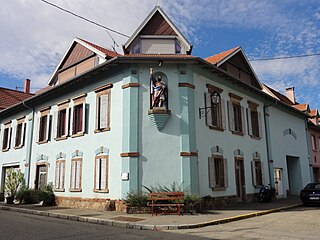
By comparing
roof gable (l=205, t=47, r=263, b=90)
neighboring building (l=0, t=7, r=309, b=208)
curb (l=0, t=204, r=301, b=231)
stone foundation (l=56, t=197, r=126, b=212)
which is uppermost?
roof gable (l=205, t=47, r=263, b=90)

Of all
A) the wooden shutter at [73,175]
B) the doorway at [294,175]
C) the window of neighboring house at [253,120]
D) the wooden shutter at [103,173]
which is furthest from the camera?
the doorway at [294,175]

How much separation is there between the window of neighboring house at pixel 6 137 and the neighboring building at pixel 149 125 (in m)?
2.99

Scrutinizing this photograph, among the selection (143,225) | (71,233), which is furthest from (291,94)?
(71,233)

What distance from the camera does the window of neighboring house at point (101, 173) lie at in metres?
14.5

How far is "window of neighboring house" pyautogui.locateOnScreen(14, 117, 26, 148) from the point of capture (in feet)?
71.6

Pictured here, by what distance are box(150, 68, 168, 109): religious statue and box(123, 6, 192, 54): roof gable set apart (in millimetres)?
2884

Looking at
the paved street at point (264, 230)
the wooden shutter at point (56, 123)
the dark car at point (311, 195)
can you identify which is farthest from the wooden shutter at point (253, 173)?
the wooden shutter at point (56, 123)

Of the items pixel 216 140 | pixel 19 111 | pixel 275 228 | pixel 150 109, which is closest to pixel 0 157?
pixel 19 111

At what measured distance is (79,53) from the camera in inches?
725

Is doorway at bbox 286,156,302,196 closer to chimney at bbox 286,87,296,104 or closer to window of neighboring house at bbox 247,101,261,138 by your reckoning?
window of neighboring house at bbox 247,101,261,138

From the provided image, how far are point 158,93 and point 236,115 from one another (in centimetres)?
648

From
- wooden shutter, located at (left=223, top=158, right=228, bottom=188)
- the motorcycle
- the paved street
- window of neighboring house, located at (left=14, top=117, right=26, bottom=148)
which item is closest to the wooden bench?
the paved street

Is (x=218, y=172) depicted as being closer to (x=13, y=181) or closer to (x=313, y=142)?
(x=13, y=181)

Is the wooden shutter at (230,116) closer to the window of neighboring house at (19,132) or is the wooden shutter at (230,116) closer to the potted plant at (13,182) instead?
the potted plant at (13,182)
